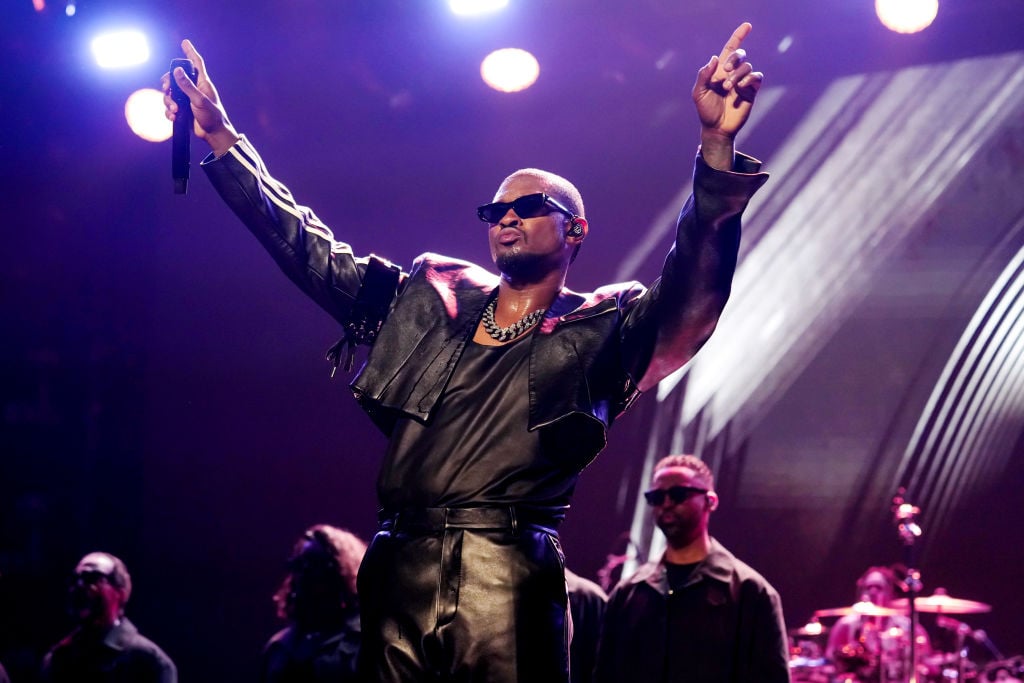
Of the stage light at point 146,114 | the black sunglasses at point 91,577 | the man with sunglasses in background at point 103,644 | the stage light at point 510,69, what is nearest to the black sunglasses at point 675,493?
the man with sunglasses in background at point 103,644

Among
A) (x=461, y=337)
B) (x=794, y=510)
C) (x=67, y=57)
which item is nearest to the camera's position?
(x=461, y=337)

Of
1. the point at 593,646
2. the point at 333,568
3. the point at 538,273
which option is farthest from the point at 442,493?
the point at 593,646

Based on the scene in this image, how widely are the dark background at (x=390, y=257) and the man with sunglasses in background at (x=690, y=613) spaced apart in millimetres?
2230

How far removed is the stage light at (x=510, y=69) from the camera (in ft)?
25.3

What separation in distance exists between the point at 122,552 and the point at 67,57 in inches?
146

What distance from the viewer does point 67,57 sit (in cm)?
784

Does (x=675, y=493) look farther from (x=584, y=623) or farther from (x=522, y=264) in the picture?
(x=522, y=264)

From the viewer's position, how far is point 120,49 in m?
7.74

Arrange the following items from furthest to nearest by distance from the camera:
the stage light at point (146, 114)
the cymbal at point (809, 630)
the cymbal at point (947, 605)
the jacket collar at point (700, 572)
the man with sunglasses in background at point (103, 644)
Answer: the stage light at point (146, 114), the cymbal at point (809, 630), the cymbal at point (947, 605), the man with sunglasses in background at point (103, 644), the jacket collar at point (700, 572)

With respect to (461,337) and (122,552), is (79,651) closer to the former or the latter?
(122,552)

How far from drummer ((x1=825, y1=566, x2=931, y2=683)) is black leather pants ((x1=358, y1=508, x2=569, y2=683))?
4973mm

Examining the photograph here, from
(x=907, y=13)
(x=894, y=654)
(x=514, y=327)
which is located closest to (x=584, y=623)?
(x=894, y=654)

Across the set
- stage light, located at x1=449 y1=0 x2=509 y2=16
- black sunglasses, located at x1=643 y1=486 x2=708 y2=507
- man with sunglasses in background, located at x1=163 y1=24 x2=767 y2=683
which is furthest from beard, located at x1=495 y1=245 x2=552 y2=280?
stage light, located at x1=449 y1=0 x2=509 y2=16

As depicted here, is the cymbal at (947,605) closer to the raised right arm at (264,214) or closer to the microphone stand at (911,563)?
the microphone stand at (911,563)
